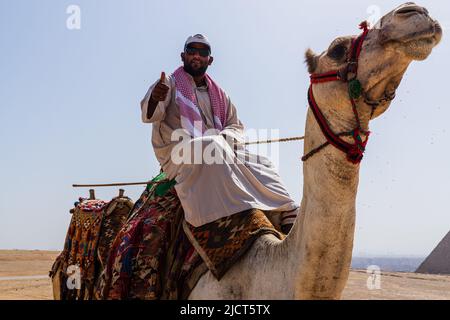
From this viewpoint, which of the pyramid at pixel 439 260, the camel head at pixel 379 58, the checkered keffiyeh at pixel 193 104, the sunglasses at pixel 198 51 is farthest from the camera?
the pyramid at pixel 439 260

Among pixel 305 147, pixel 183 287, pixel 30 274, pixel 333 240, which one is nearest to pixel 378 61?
pixel 305 147

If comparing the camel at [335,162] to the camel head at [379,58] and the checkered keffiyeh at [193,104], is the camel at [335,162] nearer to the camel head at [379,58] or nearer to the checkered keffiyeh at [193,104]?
the camel head at [379,58]

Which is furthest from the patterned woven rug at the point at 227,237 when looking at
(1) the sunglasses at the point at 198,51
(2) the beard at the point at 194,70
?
(1) the sunglasses at the point at 198,51

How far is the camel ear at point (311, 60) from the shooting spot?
3.26m

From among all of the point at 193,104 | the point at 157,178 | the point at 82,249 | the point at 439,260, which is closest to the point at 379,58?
the point at 193,104

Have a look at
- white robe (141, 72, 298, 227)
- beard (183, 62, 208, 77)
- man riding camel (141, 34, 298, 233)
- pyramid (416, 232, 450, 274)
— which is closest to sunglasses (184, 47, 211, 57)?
man riding camel (141, 34, 298, 233)

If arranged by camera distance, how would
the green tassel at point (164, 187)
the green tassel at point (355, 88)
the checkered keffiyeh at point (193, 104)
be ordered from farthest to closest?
the checkered keffiyeh at point (193, 104)
the green tassel at point (164, 187)
the green tassel at point (355, 88)

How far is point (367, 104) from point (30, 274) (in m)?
21.9

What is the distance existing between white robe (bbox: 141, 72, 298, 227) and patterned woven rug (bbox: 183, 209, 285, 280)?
0.06 meters

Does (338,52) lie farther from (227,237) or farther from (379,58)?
(227,237)

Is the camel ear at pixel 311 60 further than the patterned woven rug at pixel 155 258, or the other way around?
the patterned woven rug at pixel 155 258

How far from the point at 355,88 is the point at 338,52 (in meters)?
0.32
